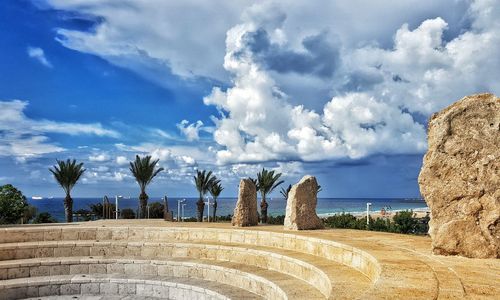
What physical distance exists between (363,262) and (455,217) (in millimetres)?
1940

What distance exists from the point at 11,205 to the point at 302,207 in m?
17.7

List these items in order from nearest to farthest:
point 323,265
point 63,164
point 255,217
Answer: point 323,265, point 255,217, point 63,164

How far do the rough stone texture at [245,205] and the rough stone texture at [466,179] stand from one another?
23.9ft

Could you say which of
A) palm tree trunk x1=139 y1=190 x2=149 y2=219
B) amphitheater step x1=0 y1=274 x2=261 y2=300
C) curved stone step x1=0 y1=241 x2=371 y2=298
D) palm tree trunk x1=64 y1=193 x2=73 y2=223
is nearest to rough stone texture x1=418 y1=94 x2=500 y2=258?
curved stone step x1=0 y1=241 x2=371 y2=298

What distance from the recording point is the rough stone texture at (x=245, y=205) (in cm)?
1437

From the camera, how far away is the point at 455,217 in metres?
7.62

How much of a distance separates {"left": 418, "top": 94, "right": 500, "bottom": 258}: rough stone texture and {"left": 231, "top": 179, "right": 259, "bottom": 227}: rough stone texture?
7.29 meters

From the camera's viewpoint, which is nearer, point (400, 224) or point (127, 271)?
point (127, 271)

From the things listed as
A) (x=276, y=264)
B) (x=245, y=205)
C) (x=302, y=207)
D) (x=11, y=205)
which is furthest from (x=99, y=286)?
(x=11, y=205)

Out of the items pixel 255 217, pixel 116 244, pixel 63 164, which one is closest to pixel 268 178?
pixel 63 164

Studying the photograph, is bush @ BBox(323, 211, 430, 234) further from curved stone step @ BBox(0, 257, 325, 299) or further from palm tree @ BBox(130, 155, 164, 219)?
palm tree @ BBox(130, 155, 164, 219)

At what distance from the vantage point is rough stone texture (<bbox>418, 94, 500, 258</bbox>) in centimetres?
→ 735

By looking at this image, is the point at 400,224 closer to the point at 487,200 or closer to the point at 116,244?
the point at 487,200

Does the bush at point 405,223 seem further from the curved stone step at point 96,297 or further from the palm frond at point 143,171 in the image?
the palm frond at point 143,171
